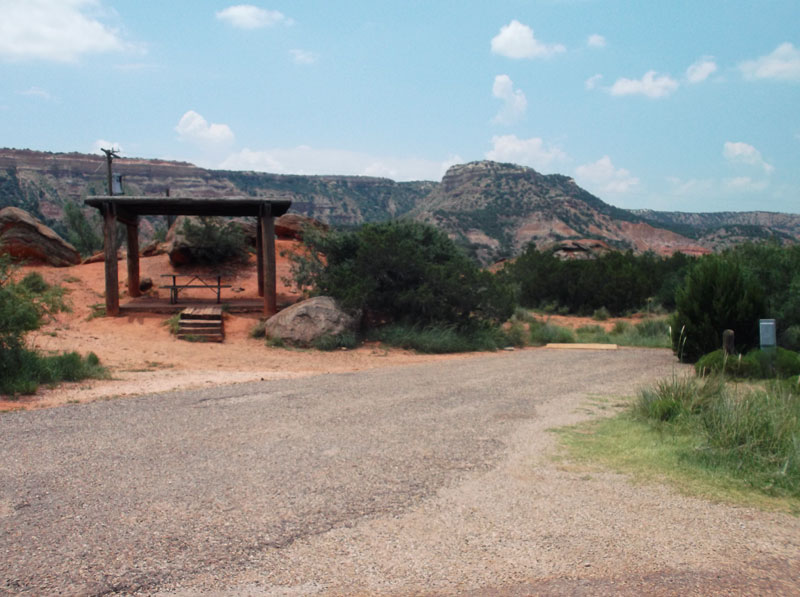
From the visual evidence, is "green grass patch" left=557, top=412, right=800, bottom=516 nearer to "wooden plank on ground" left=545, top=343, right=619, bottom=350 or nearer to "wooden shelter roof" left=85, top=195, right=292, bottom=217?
"wooden plank on ground" left=545, top=343, right=619, bottom=350

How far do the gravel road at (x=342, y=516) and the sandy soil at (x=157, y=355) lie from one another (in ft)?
6.37

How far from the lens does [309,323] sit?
14805 millimetres

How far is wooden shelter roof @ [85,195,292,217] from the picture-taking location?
17.1 meters

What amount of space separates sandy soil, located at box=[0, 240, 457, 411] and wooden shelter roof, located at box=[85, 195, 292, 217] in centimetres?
266

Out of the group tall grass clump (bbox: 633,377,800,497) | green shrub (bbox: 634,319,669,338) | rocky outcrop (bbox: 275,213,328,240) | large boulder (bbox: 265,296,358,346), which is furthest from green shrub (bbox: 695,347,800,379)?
rocky outcrop (bbox: 275,213,328,240)

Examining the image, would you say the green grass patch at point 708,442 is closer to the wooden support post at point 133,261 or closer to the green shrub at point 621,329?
the green shrub at point 621,329

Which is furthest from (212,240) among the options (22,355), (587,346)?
(22,355)

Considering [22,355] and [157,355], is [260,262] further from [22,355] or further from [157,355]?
[22,355]

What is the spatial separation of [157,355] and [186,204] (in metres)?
6.04

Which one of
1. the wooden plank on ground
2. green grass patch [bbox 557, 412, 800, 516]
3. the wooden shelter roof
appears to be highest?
the wooden shelter roof

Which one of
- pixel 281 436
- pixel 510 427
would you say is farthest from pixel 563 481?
pixel 281 436

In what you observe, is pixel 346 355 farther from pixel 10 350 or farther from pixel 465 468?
pixel 465 468

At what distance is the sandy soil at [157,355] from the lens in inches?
365

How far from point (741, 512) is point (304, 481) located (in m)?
3.15
